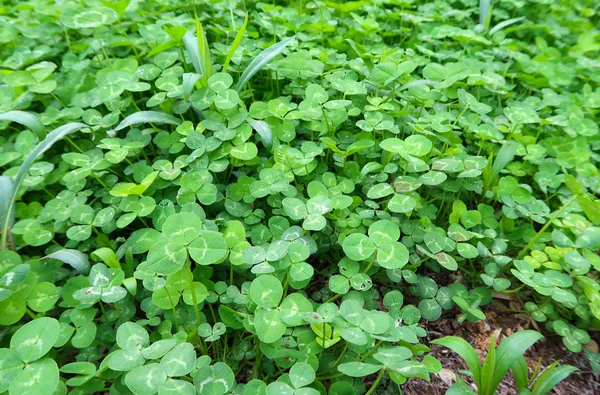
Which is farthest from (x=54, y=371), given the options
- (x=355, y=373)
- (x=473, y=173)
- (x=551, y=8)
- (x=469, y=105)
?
(x=551, y=8)

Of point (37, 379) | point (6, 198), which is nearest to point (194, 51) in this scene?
point (6, 198)

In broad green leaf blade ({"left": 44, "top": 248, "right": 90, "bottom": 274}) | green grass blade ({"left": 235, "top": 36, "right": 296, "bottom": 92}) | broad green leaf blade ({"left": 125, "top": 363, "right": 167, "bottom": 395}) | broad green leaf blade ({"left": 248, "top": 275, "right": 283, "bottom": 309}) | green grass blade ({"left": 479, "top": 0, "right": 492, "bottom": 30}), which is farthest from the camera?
green grass blade ({"left": 479, "top": 0, "right": 492, "bottom": 30})

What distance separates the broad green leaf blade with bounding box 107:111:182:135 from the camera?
1890mm

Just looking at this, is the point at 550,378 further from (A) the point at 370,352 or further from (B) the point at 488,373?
(A) the point at 370,352

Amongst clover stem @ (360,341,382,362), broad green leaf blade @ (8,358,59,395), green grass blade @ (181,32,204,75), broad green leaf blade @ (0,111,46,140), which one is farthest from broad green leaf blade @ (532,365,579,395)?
broad green leaf blade @ (0,111,46,140)

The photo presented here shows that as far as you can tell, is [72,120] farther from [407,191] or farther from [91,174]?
[407,191]

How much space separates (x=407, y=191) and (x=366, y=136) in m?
0.40

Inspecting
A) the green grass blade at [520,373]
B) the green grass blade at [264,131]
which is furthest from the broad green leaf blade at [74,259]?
the green grass blade at [520,373]

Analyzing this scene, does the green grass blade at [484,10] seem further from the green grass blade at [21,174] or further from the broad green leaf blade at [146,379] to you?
the broad green leaf blade at [146,379]

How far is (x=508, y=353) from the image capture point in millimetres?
1357

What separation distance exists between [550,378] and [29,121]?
2305 millimetres

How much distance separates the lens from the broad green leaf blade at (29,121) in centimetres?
186

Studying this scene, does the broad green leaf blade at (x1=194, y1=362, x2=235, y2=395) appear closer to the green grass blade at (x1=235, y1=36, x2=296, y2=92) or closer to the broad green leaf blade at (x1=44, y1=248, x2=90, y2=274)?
the broad green leaf blade at (x1=44, y1=248, x2=90, y2=274)

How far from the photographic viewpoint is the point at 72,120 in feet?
6.85
